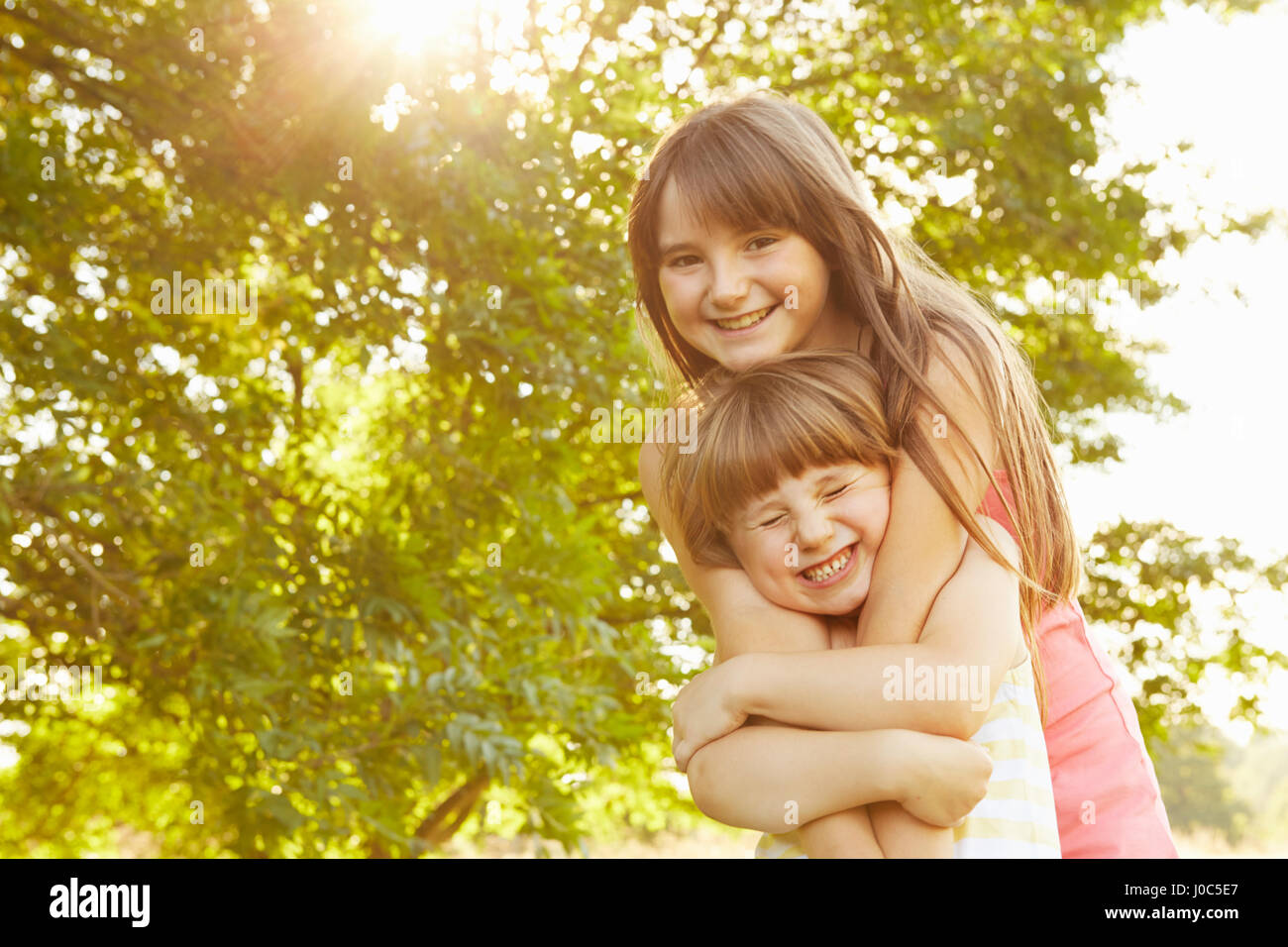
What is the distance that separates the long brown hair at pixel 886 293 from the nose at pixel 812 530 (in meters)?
0.16

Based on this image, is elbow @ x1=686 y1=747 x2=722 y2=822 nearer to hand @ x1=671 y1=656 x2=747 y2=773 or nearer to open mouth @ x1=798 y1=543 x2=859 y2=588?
hand @ x1=671 y1=656 x2=747 y2=773

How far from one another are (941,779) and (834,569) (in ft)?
1.14

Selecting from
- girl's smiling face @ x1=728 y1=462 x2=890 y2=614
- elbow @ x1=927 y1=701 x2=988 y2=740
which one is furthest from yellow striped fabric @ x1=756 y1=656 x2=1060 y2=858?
girl's smiling face @ x1=728 y1=462 x2=890 y2=614

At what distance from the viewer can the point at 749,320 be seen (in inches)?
74.4

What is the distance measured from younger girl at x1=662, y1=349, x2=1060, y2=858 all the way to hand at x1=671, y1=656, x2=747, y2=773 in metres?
0.04

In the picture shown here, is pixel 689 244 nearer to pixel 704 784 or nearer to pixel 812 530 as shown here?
pixel 812 530

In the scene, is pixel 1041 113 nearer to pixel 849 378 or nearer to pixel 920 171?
pixel 920 171

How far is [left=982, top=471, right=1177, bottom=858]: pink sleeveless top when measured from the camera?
1.70 meters

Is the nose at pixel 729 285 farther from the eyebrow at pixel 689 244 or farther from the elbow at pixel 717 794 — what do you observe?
the elbow at pixel 717 794

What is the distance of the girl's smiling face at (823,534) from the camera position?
1633mm

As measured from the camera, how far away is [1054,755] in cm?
177

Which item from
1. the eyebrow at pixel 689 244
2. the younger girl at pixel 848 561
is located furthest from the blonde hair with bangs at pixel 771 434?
the eyebrow at pixel 689 244

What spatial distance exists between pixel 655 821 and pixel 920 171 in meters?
4.79

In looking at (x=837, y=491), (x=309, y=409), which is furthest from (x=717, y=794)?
(x=309, y=409)
